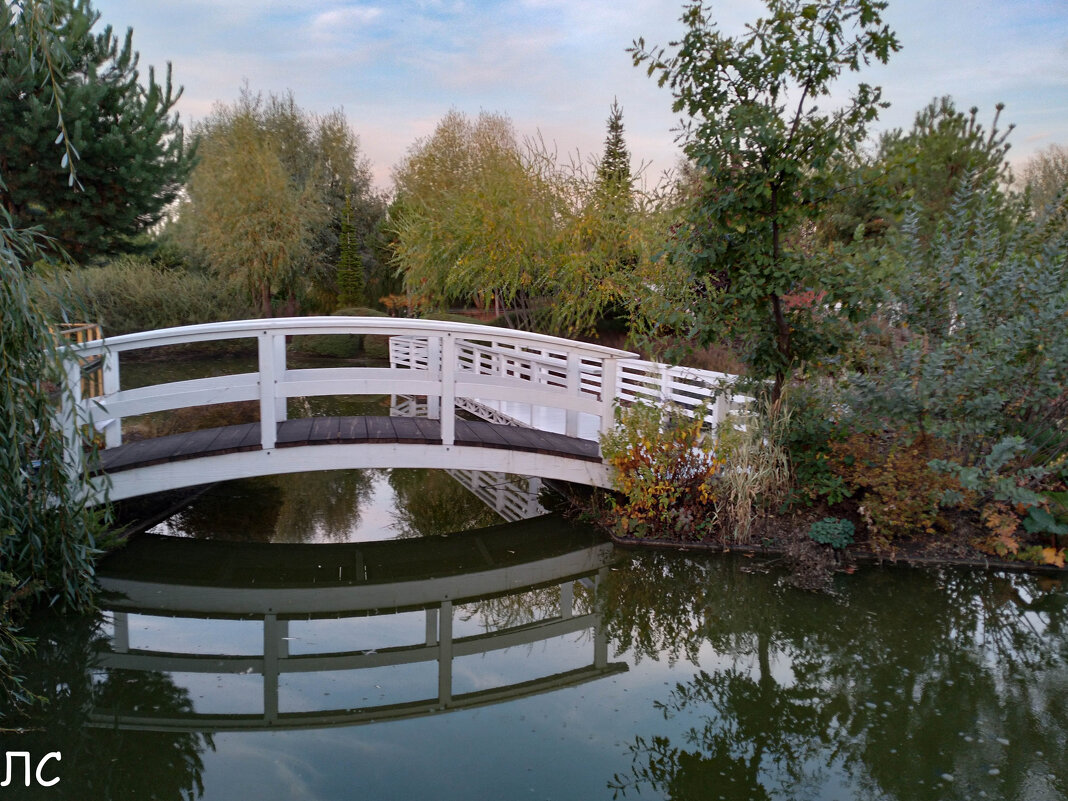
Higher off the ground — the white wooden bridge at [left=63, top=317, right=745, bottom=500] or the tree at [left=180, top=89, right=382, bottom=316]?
the tree at [left=180, top=89, right=382, bottom=316]

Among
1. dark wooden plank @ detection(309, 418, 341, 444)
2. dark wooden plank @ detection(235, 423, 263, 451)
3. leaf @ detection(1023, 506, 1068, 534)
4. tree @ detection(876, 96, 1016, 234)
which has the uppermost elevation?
tree @ detection(876, 96, 1016, 234)

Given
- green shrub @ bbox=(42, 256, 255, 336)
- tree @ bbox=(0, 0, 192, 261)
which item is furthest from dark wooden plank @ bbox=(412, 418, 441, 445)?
green shrub @ bbox=(42, 256, 255, 336)

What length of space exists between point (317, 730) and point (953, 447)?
209 inches

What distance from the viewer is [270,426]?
6414 millimetres

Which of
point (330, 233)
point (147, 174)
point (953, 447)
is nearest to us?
point (953, 447)

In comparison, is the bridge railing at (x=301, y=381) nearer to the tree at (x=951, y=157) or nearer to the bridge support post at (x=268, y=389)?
the bridge support post at (x=268, y=389)

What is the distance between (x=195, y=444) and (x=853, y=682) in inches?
203

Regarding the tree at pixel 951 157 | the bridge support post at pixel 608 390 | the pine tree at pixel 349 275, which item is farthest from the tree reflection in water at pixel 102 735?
the pine tree at pixel 349 275

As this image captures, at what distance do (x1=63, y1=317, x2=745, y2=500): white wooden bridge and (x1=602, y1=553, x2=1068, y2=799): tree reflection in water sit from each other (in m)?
1.55

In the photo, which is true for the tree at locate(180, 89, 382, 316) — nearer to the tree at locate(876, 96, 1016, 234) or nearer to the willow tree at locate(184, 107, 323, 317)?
the willow tree at locate(184, 107, 323, 317)

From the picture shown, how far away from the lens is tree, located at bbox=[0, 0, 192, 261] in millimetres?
9586

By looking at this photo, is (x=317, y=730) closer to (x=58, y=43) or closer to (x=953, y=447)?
(x=58, y=43)

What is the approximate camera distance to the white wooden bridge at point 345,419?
6.17 meters

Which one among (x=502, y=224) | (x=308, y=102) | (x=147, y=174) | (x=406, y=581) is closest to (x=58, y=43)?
(x=406, y=581)
